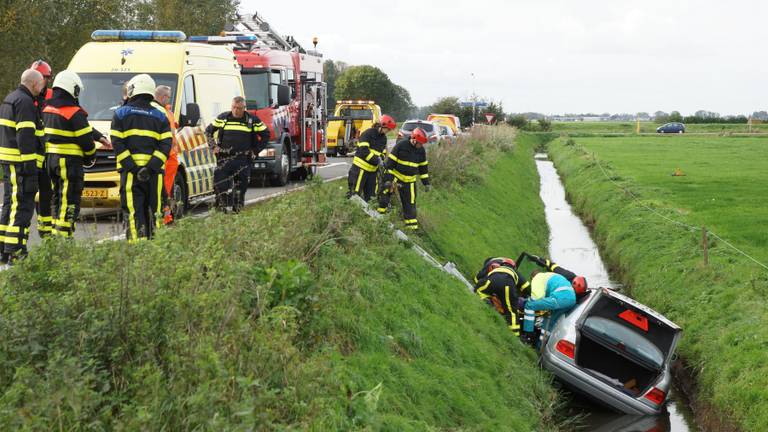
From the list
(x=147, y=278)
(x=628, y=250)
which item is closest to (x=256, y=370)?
(x=147, y=278)

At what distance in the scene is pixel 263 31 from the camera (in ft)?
78.2

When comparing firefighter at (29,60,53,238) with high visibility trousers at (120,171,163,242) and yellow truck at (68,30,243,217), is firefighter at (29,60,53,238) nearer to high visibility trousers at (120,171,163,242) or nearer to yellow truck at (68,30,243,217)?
high visibility trousers at (120,171,163,242)

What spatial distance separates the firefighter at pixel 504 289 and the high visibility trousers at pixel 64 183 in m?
5.93

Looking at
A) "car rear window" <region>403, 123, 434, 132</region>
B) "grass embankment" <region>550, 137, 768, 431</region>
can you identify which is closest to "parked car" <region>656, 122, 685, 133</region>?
"grass embankment" <region>550, 137, 768, 431</region>

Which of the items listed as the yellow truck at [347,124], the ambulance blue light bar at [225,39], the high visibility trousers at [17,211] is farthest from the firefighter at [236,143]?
the yellow truck at [347,124]

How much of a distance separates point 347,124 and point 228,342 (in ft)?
96.3

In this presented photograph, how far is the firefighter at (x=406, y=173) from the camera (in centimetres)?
1360

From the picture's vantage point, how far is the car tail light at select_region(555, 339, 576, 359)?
36.4ft

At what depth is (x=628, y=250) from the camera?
1933 cm

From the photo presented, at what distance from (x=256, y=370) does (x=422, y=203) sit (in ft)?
38.4

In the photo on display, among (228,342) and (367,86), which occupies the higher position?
(367,86)

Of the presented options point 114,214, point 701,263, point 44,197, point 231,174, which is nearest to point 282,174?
point 114,214

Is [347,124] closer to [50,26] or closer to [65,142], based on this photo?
[50,26]

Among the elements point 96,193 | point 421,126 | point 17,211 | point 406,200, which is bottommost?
point 406,200
